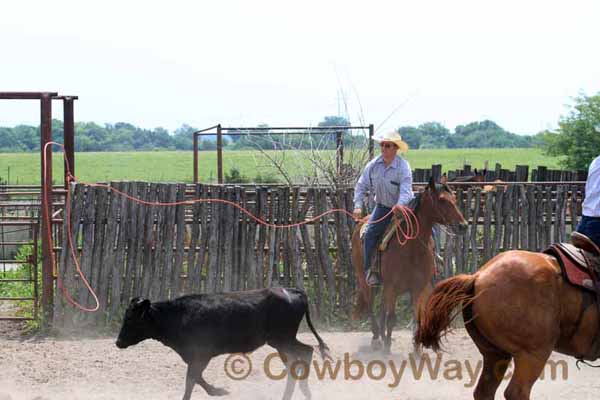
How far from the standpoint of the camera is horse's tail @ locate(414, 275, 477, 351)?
19.7 feet

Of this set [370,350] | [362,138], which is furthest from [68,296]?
[362,138]

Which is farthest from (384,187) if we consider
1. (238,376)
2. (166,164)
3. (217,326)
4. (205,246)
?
(166,164)

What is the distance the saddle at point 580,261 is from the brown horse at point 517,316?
0.17 feet

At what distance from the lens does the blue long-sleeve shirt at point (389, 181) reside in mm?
9445

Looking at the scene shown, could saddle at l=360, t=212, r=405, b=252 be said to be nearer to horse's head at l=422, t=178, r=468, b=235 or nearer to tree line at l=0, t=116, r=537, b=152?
horse's head at l=422, t=178, r=468, b=235

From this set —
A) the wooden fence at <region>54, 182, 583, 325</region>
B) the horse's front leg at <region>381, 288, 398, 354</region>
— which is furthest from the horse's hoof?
the wooden fence at <region>54, 182, 583, 325</region>

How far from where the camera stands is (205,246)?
10695 mm

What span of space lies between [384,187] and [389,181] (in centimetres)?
8

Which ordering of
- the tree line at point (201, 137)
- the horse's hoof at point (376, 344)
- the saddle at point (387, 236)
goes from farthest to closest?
the tree line at point (201, 137) → the horse's hoof at point (376, 344) → the saddle at point (387, 236)

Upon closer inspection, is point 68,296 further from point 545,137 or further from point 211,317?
point 545,137

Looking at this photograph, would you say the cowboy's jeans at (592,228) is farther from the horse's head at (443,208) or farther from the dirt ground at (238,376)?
the horse's head at (443,208)

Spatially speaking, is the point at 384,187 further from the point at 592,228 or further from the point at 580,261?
the point at 580,261

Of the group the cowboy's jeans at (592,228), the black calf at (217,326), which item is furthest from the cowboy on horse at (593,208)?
the black calf at (217,326)

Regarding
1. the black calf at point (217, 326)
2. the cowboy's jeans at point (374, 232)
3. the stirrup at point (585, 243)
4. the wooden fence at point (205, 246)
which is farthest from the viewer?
the wooden fence at point (205, 246)
